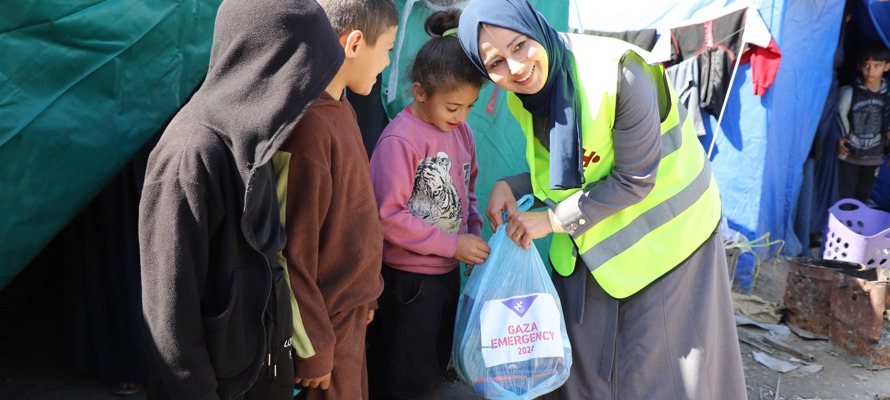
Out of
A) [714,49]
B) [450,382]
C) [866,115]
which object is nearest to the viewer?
[450,382]

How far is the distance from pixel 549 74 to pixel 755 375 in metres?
2.66

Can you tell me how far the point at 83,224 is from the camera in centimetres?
257

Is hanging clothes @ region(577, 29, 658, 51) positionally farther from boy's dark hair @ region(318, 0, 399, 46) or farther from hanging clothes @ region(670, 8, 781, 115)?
boy's dark hair @ region(318, 0, 399, 46)

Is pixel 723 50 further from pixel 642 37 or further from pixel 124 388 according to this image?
pixel 124 388

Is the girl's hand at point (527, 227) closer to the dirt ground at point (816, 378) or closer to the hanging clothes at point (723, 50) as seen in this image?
the dirt ground at point (816, 378)

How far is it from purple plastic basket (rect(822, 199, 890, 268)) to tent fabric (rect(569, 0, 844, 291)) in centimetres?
54

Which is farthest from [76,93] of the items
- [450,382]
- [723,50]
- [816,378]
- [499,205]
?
[723,50]

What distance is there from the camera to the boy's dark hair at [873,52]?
616cm

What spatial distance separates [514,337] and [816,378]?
8.58ft

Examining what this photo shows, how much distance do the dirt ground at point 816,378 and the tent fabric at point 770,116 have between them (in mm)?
1336

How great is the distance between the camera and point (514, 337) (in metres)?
2.17

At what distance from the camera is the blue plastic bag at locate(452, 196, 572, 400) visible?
7.11ft

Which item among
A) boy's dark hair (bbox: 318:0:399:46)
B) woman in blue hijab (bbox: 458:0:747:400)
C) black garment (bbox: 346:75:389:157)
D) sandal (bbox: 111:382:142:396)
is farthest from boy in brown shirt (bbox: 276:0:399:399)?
sandal (bbox: 111:382:142:396)

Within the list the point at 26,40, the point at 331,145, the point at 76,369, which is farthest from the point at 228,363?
the point at 76,369
